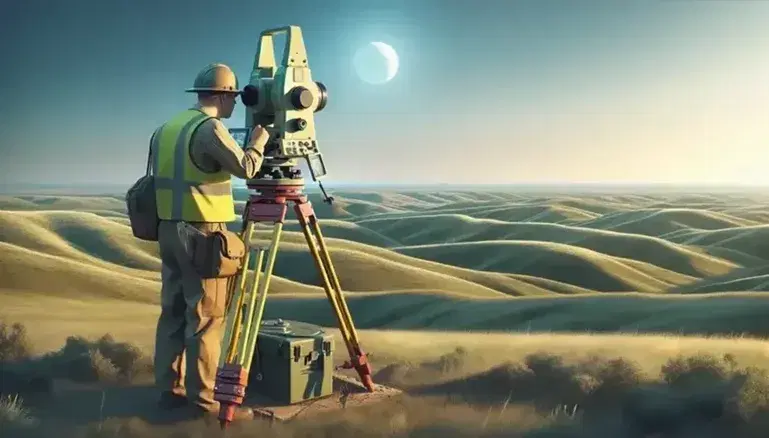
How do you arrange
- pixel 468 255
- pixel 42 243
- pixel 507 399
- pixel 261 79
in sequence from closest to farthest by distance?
pixel 261 79
pixel 507 399
pixel 42 243
pixel 468 255

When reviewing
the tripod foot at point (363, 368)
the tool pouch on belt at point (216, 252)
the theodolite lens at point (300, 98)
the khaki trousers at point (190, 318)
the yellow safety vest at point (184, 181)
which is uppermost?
the theodolite lens at point (300, 98)

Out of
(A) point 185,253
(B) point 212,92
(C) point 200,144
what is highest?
(B) point 212,92

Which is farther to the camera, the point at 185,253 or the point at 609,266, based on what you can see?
the point at 609,266

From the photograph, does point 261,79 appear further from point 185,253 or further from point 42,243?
point 42,243

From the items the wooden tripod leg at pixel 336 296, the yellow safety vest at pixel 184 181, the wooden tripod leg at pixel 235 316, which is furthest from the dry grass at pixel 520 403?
the yellow safety vest at pixel 184 181

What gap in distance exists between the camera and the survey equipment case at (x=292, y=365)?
619 centimetres

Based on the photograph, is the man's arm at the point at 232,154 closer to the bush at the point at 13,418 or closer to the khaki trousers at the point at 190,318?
the khaki trousers at the point at 190,318

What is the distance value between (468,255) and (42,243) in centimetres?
1489

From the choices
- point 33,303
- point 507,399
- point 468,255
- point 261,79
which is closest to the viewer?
point 261,79

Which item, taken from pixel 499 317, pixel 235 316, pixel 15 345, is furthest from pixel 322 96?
pixel 499 317

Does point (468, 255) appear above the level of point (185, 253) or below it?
below

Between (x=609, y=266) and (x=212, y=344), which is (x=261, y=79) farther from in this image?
(x=609, y=266)

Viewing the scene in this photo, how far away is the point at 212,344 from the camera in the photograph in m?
5.87

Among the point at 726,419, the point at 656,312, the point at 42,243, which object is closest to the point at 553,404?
the point at 726,419
